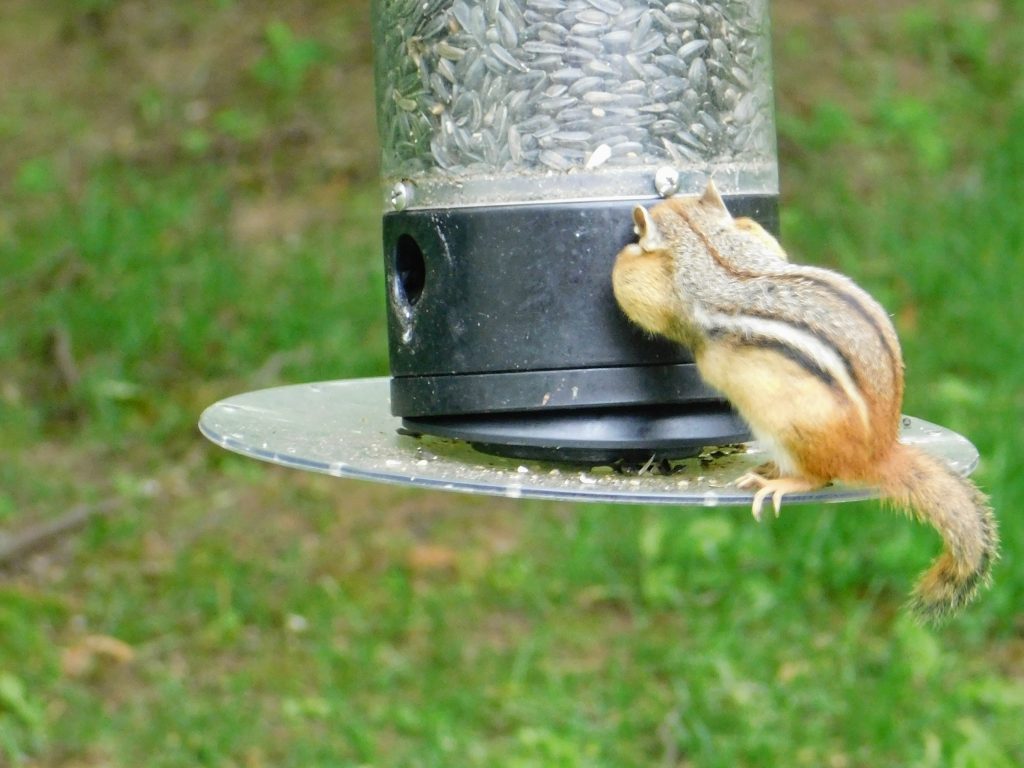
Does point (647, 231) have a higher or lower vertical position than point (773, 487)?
higher

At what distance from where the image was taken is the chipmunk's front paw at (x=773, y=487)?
Result: 7.97 ft

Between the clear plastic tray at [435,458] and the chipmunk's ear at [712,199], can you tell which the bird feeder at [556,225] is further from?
the chipmunk's ear at [712,199]

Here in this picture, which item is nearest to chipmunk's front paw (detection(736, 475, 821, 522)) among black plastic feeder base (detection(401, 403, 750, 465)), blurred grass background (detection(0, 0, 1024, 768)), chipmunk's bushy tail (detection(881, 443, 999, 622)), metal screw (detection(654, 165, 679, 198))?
chipmunk's bushy tail (detection(881, 443, 999, 622))

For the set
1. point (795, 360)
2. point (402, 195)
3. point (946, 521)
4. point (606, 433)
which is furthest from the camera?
point (402, 195)

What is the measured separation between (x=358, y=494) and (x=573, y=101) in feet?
12.3

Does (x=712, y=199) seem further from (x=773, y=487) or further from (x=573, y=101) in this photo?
(x=773, y=487)

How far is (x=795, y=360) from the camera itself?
2.42 meters

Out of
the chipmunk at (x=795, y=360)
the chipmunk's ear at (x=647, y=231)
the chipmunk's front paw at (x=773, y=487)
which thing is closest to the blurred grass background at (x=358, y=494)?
the chipmunk at (x=795, y=360)

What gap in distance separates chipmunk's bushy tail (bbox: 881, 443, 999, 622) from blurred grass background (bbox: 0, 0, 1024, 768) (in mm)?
2137

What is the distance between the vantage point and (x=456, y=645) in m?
5.38

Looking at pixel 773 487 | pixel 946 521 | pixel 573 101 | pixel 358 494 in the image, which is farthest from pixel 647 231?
pixel 358 494

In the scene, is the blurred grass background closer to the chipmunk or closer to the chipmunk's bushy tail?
the chipmunk's bushy tail

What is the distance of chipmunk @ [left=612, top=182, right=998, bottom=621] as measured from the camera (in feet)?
7.95

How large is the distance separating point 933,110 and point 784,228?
1.30m
